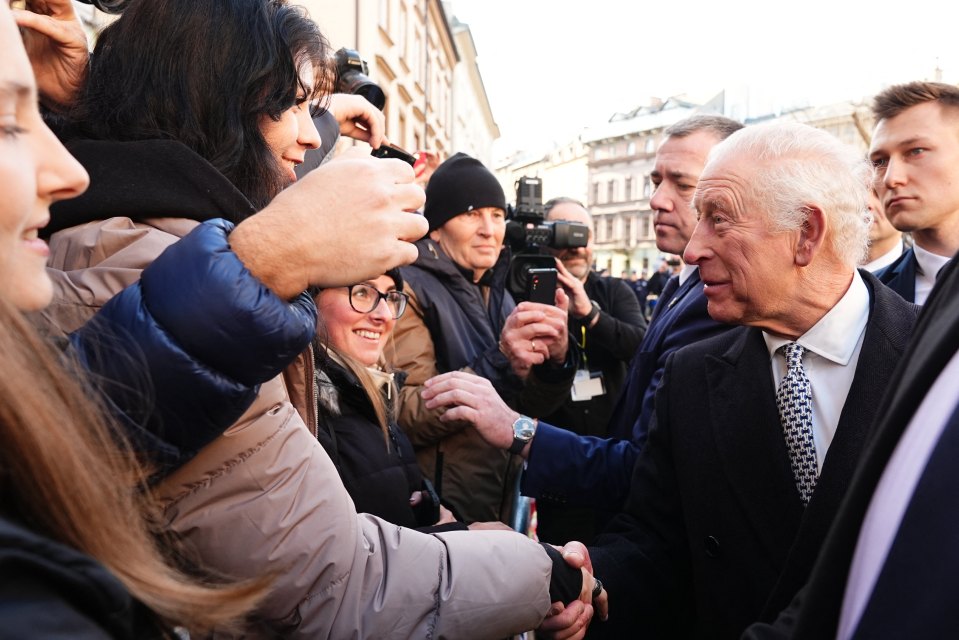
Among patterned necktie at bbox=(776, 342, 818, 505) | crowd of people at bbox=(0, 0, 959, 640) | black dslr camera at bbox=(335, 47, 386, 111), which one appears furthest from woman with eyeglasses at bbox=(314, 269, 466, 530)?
patterned necktie at bbox=(776, 342, 818, 505)

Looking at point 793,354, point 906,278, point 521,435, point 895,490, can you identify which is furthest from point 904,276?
point 895,490

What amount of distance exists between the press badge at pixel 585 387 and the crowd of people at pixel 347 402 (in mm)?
999

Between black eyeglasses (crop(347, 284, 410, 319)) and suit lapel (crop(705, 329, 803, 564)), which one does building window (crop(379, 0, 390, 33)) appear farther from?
suit lapel (crop(705, 329, 803, 564))

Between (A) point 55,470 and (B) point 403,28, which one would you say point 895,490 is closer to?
(A) point 55,470

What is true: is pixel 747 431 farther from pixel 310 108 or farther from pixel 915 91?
pixel 915 91

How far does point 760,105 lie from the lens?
4262cm

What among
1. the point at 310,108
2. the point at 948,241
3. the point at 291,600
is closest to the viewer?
the point at 291,600

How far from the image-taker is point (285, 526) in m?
1.05

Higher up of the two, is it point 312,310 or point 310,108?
point 310,108

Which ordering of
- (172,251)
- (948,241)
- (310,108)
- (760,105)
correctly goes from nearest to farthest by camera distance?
1. (172,251)
2. (310,108)
3. (948,241)
4. (760,105)

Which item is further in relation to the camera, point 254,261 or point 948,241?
point 948,241

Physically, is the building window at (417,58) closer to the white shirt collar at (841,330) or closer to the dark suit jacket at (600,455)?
the dark suit jacket at (600,455)

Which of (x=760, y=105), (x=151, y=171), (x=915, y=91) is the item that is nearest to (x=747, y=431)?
(x=151, y=171)

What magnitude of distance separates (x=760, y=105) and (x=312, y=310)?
1862 inches
